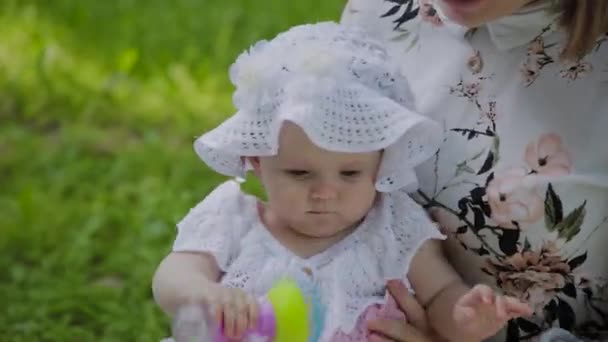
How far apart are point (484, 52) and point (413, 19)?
0.47ft

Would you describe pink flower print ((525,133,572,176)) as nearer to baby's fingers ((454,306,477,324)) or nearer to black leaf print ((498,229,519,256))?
black leaf print ((498,229,519,256))

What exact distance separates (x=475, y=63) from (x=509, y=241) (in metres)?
0.26

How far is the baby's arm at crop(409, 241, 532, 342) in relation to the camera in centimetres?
161

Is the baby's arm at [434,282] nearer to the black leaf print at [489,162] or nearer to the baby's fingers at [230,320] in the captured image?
the black leaf print at [489,162]

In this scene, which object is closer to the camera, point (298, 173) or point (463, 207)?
point (298, 173)


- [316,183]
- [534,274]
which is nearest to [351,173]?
[316,183]

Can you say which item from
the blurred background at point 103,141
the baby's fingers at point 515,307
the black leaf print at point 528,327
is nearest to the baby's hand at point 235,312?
the baby's fingers at point 515,307

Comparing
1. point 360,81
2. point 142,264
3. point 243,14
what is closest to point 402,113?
point 360,81

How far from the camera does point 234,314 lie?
164 centimetres

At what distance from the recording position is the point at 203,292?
170 centimetres

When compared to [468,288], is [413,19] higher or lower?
higher

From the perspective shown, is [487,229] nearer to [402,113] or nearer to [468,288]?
[468,288]

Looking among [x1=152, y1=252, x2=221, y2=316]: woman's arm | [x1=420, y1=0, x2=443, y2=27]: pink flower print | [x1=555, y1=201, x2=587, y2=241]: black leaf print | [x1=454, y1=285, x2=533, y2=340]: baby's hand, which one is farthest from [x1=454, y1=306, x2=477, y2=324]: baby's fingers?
[x1=420, y1=0, x2=443, y2=27]: pink flower print

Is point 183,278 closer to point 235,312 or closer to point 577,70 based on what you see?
point 235,312
